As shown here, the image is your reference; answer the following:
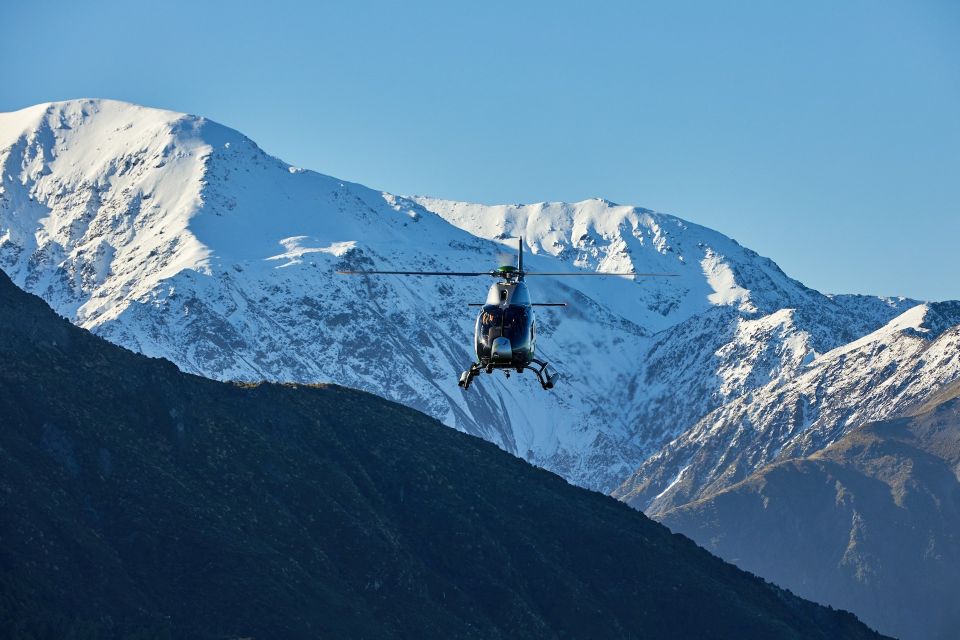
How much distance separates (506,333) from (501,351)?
5.79 feet

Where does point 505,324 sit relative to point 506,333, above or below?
above

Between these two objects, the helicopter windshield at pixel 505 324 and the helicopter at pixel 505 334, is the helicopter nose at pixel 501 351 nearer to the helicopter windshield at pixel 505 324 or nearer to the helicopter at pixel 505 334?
the helicopter at pixel 505 334

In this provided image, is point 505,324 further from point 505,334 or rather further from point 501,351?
point 501,351

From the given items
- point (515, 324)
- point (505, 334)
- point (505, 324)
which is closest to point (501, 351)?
point (505, 334)

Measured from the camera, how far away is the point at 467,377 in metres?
134

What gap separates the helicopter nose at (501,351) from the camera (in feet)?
437

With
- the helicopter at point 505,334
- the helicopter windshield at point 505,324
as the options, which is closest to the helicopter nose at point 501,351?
the helicopter at point 505,334

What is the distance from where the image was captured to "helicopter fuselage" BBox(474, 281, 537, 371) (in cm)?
13362

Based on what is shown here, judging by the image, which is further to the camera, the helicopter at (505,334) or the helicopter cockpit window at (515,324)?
the helicopter cockpit window at (515,324)

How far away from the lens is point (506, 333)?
134375mm

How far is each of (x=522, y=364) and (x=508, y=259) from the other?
9370 mm

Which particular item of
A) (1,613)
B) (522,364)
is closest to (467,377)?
(522,364)

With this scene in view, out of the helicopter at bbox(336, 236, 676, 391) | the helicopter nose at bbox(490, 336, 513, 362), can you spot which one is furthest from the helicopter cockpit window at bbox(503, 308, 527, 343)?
the helicopter nose at bbox(490, 336, 513, 362)

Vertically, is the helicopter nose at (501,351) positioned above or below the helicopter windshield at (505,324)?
below
